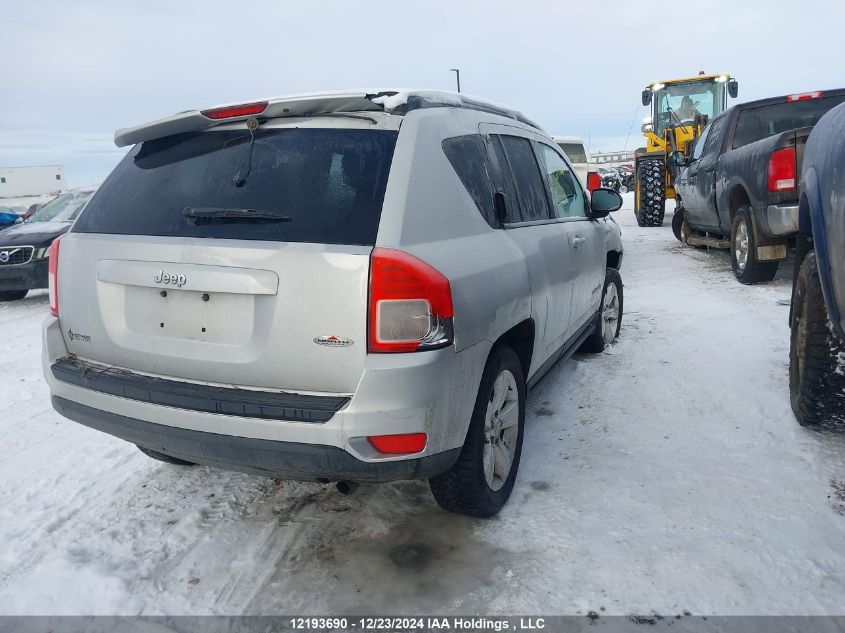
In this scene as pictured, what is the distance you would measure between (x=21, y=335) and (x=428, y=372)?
6.19 metres

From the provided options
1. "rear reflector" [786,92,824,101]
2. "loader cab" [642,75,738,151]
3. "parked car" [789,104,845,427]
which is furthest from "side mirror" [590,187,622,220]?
"loader cab" [642,75,738,151]

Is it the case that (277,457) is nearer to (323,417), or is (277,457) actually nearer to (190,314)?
(323,417)

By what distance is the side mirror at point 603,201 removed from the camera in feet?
14.5

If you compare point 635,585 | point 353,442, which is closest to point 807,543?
point 635,585

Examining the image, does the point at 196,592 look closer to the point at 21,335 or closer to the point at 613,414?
the point at 613,414

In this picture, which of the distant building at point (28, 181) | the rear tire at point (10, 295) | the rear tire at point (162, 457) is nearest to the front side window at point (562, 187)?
the rear tire at point (162, 457)

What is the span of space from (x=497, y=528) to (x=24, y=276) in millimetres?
7920

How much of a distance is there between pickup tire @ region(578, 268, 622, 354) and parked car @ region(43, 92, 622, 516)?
2.28 metres

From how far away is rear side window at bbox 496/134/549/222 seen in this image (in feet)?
10.4

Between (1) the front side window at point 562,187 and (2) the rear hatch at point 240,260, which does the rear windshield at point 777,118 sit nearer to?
(1) the front side window at point 562,187

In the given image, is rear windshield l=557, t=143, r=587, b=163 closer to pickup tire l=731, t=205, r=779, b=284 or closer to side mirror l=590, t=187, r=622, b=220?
pickup tire l=731, t=205, r=779, b=284

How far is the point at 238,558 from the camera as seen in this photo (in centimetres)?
250

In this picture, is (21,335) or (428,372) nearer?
(428,372)

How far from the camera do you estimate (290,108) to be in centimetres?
238
